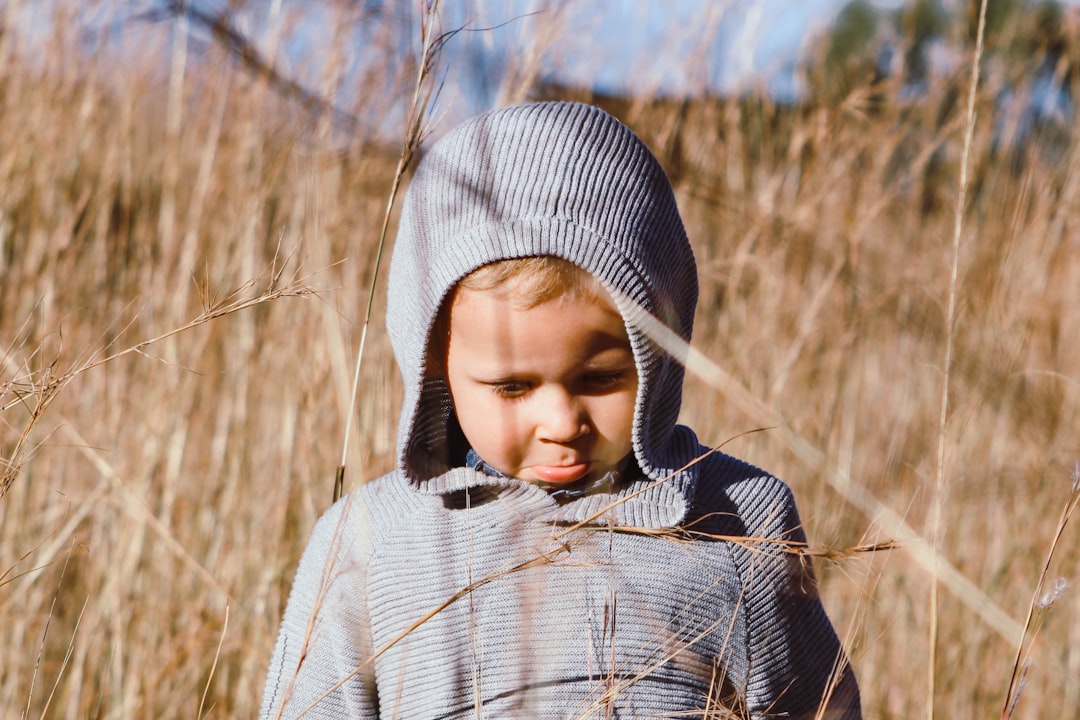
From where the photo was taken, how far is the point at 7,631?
66.9 inches

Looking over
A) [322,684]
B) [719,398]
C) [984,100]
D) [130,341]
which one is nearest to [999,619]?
[322,684]

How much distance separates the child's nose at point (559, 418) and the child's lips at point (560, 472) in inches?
1.5

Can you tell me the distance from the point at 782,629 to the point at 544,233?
55 centimetres

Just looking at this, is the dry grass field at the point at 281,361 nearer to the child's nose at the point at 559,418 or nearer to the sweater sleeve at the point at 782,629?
the sweater sleeve at the point at 782,629

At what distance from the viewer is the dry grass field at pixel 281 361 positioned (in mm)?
1704

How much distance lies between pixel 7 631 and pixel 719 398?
1279mm

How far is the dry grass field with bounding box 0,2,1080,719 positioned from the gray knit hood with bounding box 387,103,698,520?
367 millimetres

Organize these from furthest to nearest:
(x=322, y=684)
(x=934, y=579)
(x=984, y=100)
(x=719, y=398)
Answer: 1. (x=984, y=100)
2. (x=719, y=398)
3. (x=322, y=684)
4. (x=934, y=579)

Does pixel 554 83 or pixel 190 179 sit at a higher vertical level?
pixel 554 83

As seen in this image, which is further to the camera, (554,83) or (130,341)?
(130,341)

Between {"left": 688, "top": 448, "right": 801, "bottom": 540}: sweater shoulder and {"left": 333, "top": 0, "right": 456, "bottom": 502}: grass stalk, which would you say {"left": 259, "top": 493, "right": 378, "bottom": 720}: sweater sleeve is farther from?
{"left": 688, "top": 448, "right": 801, "bottom": 540}: sweater shoulder

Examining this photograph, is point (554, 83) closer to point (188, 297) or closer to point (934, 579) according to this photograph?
point (188, 297)

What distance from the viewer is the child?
1087mm

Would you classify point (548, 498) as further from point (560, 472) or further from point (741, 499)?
point (741, 499)
